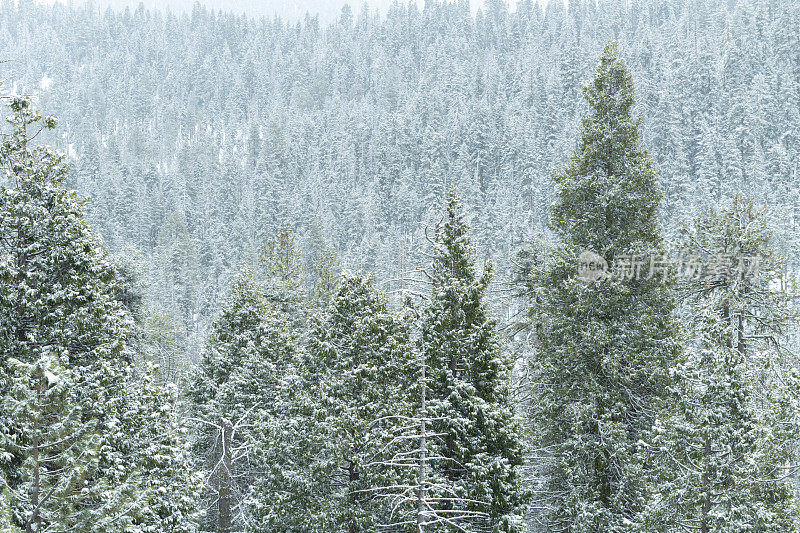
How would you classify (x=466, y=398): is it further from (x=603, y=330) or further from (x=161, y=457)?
(x=161, y=457)

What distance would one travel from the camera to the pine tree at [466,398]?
14469 mm

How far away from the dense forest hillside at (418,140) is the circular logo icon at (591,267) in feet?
154

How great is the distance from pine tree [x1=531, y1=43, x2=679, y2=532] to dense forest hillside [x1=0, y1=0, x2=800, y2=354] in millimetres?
46361

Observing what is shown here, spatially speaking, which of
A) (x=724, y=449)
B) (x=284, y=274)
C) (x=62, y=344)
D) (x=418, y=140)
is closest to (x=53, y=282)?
(x=62, y=344)

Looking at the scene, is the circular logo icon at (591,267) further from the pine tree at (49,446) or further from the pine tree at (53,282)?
the pine tree at (49,446)

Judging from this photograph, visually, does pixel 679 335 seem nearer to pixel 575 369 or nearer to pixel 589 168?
pixel 575 369

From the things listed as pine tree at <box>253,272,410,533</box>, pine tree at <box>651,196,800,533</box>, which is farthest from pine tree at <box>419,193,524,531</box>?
pine tree at <box>651,196,800,533</box>

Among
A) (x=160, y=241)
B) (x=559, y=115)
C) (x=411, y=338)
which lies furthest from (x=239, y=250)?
(x=411, y=338)

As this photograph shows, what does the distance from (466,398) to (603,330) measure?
3831 millimetres

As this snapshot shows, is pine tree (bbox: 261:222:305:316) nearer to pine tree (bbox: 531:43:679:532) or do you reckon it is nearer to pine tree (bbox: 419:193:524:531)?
pine tree (bbox: 419:193:524:531)

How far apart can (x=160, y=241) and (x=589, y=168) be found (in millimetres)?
88092

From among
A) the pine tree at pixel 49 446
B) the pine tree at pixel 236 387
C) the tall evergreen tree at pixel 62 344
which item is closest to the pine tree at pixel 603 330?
the pine tree at pixel 236 387

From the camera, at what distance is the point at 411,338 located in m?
16.9

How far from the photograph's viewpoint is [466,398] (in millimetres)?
15078
